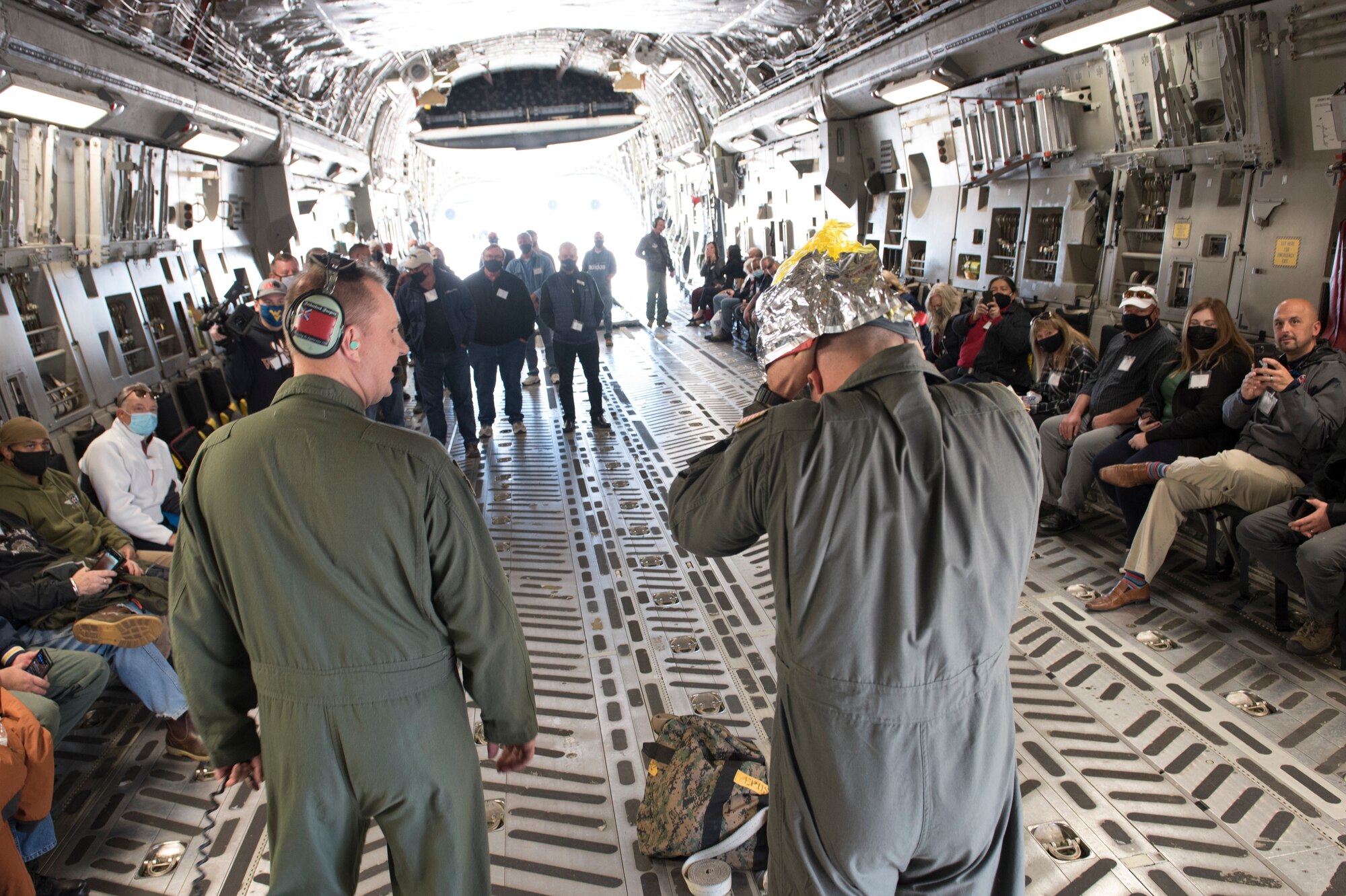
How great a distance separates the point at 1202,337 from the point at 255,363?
608 cm

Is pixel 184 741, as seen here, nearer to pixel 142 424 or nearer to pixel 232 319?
pixel 142 424

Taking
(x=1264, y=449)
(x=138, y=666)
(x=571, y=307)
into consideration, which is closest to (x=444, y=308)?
(x=571, y=307)

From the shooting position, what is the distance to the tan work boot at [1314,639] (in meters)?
3.71

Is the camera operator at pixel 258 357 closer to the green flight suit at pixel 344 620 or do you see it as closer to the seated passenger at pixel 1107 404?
the green flight suit at pixel 344 620

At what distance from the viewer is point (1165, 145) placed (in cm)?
595

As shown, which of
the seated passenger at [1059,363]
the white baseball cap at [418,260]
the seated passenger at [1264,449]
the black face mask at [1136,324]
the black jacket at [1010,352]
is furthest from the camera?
the white baseball cap at [418,260]

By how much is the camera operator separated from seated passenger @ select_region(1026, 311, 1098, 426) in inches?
210

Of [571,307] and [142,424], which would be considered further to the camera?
[571,307]

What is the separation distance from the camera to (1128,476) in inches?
183

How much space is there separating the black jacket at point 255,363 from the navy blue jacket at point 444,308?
4.62ft

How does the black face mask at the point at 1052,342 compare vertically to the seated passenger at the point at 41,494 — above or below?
below

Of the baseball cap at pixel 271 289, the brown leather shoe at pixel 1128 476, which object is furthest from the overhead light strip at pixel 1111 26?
the baseball cap at pixel 271 289

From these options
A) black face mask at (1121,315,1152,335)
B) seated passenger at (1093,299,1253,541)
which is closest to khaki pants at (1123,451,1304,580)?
seated passenger at (1093,299,1253,541)

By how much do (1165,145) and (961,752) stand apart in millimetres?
5898
